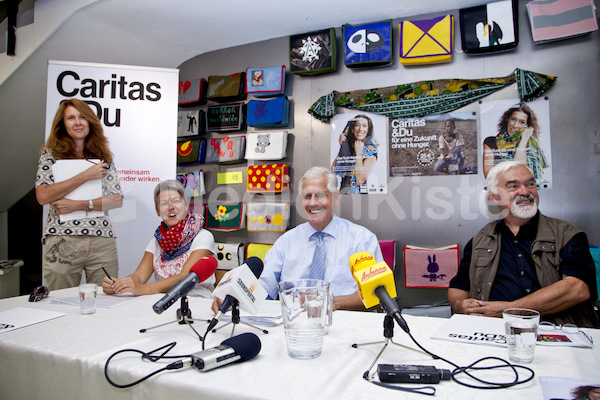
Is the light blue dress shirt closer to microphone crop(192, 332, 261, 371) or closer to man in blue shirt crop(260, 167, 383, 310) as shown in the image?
man in blue shirt crop(260, 167, 383, 310)

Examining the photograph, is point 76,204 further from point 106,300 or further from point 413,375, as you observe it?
point 413,375

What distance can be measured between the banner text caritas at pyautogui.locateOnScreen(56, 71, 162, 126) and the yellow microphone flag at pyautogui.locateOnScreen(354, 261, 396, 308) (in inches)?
101

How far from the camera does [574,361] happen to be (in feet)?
3.06

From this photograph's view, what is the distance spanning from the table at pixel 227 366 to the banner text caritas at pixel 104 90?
2005mm

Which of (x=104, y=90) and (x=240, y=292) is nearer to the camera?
(x=240, y=292)

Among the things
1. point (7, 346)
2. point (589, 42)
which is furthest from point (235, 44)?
point (7, 346)

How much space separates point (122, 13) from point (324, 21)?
1.59 meters

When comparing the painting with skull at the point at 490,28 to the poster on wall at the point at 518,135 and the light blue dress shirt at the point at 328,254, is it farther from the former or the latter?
the light blue dress shirt at the point at 328,254

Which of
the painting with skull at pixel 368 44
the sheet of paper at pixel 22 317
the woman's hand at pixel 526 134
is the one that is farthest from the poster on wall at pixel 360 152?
the sheet of paper at pixel 22 317

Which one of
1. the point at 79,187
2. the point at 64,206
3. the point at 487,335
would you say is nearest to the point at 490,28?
the point at 487,335

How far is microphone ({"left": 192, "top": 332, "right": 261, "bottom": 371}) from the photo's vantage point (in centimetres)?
87

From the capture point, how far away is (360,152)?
3328mm

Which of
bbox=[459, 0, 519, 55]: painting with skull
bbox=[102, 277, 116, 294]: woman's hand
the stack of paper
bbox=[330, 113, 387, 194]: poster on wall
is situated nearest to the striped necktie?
the stack of paper

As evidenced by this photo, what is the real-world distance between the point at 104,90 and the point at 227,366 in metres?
2.69
